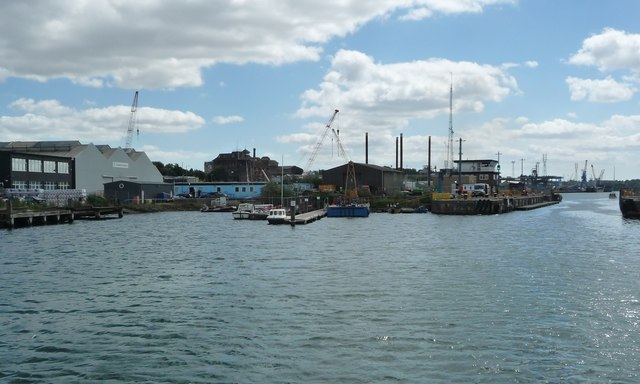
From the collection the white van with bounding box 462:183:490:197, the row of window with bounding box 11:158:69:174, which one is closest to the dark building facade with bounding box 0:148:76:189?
the row of window with bounding box 11:158:69:174

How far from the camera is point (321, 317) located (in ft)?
74.7

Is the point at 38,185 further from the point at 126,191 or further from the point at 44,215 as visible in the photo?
the point at 44,215

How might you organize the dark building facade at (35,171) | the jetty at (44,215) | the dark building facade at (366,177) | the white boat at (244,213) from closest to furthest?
the jetty at (44,215), the white boat at (244,213), the dark building facade at (35,171), the dark building facade at (366,177)

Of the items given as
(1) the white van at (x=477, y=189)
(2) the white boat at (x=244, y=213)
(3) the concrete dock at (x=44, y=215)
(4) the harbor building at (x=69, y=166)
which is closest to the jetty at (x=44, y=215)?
(3) the concrete dock at (x=44, y=215)

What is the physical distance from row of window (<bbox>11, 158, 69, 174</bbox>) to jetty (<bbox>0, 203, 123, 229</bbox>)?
15495mm

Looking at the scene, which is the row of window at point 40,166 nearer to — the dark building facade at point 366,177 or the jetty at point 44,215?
the jetty at point 44,215

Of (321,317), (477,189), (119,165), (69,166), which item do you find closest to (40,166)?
(69,166)

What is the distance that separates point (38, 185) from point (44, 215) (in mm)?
32166

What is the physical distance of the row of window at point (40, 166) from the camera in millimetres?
99000

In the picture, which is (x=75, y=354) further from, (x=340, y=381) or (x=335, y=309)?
(x=335, y=309)

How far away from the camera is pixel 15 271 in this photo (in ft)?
116

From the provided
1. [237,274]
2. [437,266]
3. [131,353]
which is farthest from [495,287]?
[131,353]

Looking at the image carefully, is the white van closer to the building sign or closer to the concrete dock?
the concrete dock

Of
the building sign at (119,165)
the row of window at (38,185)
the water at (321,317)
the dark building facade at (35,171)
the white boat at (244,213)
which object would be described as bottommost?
the water at (321,317)
